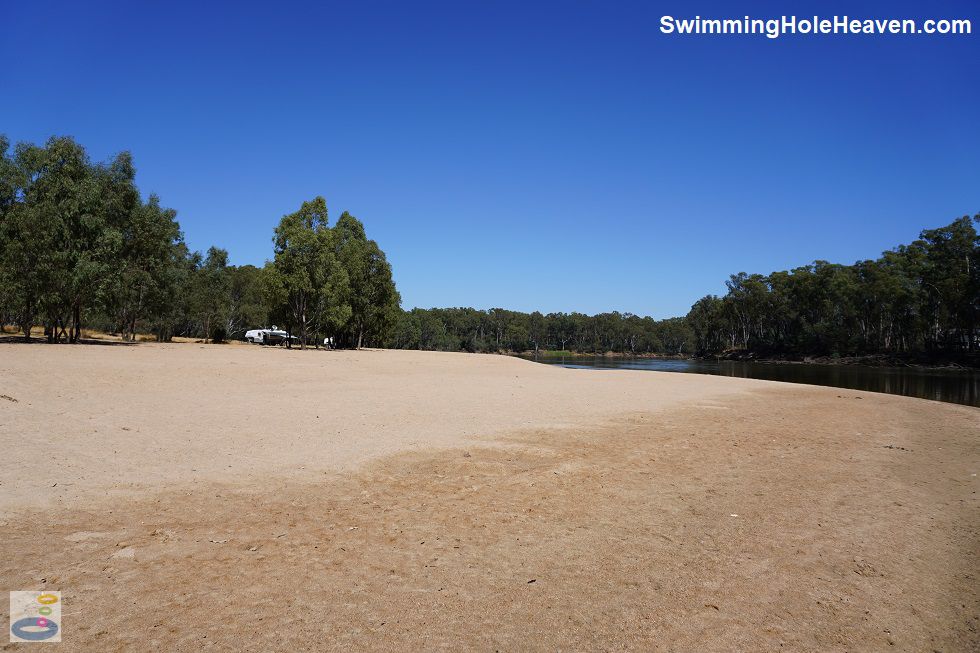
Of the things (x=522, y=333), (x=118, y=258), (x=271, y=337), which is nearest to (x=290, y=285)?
(x=118, y=258)

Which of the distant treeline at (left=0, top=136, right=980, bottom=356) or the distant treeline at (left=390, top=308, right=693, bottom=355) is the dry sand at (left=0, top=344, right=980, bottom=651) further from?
the distant treeline at (left=390, top=308, right=693, bottom=355)

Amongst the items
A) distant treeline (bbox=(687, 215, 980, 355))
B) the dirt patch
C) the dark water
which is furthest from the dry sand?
distant treeline (bbox=(687, 215, 980, 355))

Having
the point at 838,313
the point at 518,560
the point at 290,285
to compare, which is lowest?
the point at 518,560

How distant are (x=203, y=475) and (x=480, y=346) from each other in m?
158

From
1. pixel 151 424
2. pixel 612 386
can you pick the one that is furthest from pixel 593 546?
pixel 612 386

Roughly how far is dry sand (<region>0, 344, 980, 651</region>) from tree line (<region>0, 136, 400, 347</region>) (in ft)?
76.6

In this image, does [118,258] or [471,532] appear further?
[118,258]

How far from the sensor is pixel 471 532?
6.17 m

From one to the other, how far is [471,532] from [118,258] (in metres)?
40.6

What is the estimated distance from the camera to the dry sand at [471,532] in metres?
4.22

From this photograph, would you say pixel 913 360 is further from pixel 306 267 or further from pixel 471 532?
pixel 471 532

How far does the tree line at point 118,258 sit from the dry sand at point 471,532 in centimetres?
2336

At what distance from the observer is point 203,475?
7879mm

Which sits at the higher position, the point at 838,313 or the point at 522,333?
the point at 838,313
